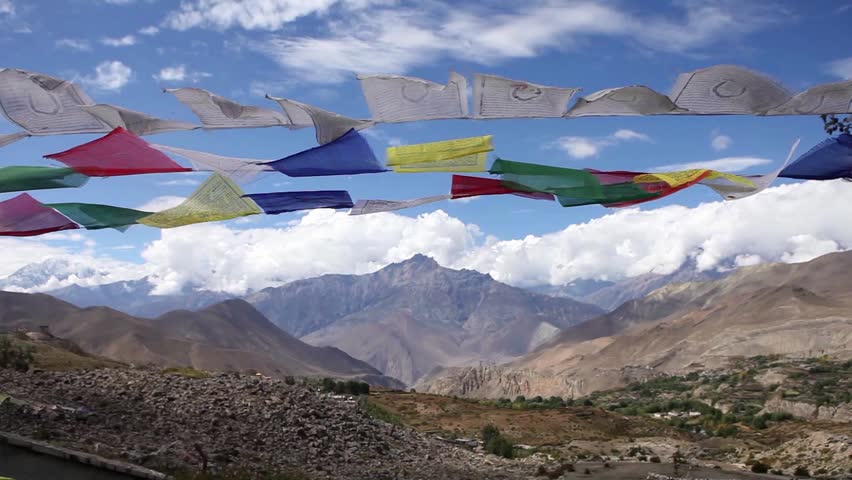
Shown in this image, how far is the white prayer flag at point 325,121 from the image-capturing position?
319 inches

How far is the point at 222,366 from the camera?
11431 cm

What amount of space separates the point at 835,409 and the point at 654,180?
36.3 m

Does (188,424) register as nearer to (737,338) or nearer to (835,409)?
(835,409)

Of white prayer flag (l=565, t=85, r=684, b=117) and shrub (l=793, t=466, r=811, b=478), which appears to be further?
shrub (l=793, t=466, r=811, b=478)

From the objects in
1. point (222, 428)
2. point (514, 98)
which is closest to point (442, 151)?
point (514, 98)

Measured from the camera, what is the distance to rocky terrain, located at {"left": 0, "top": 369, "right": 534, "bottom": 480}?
13367mm

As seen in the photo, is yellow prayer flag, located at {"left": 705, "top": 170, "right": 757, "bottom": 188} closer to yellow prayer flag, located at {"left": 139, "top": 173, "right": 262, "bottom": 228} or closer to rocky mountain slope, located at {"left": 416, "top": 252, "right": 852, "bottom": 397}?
yellow prayer flag, located at {"left": 139, "top": 173, "right": 262, "bottom": 228}

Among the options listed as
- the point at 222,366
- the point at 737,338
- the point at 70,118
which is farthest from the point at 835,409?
the point at 222,366

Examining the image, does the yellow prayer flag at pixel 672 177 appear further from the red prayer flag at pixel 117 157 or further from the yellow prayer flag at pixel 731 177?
the red prayer flag at pixel 117 157

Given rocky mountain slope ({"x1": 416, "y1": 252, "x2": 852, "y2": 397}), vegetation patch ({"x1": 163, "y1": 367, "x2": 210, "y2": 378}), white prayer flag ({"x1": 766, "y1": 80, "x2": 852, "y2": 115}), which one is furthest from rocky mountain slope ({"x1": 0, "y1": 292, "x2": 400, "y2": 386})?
white prayer flag ({"x1": 766, "y1": 80, "x2": 852, "y2": 115})

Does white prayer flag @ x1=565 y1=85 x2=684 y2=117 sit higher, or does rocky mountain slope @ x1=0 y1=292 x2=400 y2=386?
white prayer flag @ x1=565 y1=85 x2=684 y2=117

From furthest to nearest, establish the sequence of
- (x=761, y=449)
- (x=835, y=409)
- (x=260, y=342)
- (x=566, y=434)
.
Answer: (x=260, y=342)
(x=835, y=409)
(x=566, y=434)
(x=761, y=449)

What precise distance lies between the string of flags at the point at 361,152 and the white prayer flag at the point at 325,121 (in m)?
0.01

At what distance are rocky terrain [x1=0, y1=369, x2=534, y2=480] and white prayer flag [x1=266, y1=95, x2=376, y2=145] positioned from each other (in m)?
6.96
